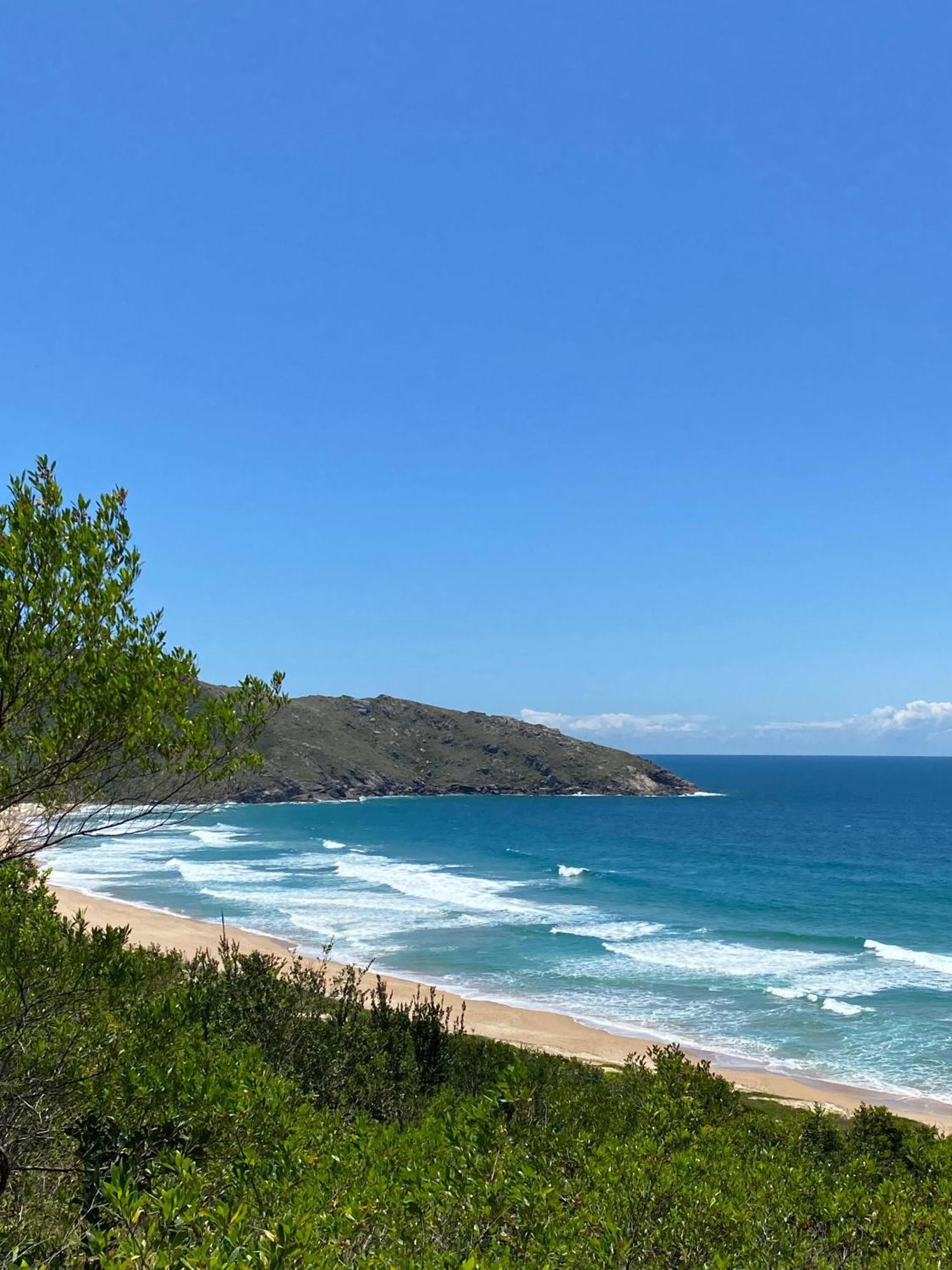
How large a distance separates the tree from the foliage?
1.87 m

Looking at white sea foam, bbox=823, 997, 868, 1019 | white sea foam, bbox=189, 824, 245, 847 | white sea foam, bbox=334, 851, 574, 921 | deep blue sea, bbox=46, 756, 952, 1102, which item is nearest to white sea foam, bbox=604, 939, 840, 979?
deep blue sea, bbox=46, 756, 952, 1102

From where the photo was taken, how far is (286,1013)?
15.5 m

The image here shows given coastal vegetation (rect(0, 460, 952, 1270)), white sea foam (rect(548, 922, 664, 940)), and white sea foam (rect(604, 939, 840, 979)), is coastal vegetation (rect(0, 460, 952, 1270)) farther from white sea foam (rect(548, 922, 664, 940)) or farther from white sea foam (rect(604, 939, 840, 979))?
white sea foam (rect(548, 922, 664, 940))

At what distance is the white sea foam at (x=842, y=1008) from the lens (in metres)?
35.4

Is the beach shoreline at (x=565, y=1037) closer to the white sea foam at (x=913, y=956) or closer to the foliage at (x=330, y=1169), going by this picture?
the foliage at (x=330, y=1169)

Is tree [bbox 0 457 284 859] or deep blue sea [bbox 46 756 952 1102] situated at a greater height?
tree [bbox 0 457 284 859]

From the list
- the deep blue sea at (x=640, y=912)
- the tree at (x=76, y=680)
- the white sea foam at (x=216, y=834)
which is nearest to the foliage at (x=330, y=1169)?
the tree at (x=76, y=680)

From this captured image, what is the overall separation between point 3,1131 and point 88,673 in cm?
455

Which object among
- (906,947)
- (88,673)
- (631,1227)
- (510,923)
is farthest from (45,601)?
(906,947)

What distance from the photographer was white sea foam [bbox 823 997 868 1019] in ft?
116

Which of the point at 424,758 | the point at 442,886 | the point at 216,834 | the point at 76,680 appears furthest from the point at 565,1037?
the point at 424,758

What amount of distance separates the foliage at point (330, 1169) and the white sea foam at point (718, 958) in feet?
96.4

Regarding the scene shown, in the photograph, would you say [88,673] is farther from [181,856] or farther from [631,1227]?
[181,856]

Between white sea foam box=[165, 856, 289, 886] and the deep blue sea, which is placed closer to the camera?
the deep blue sea
